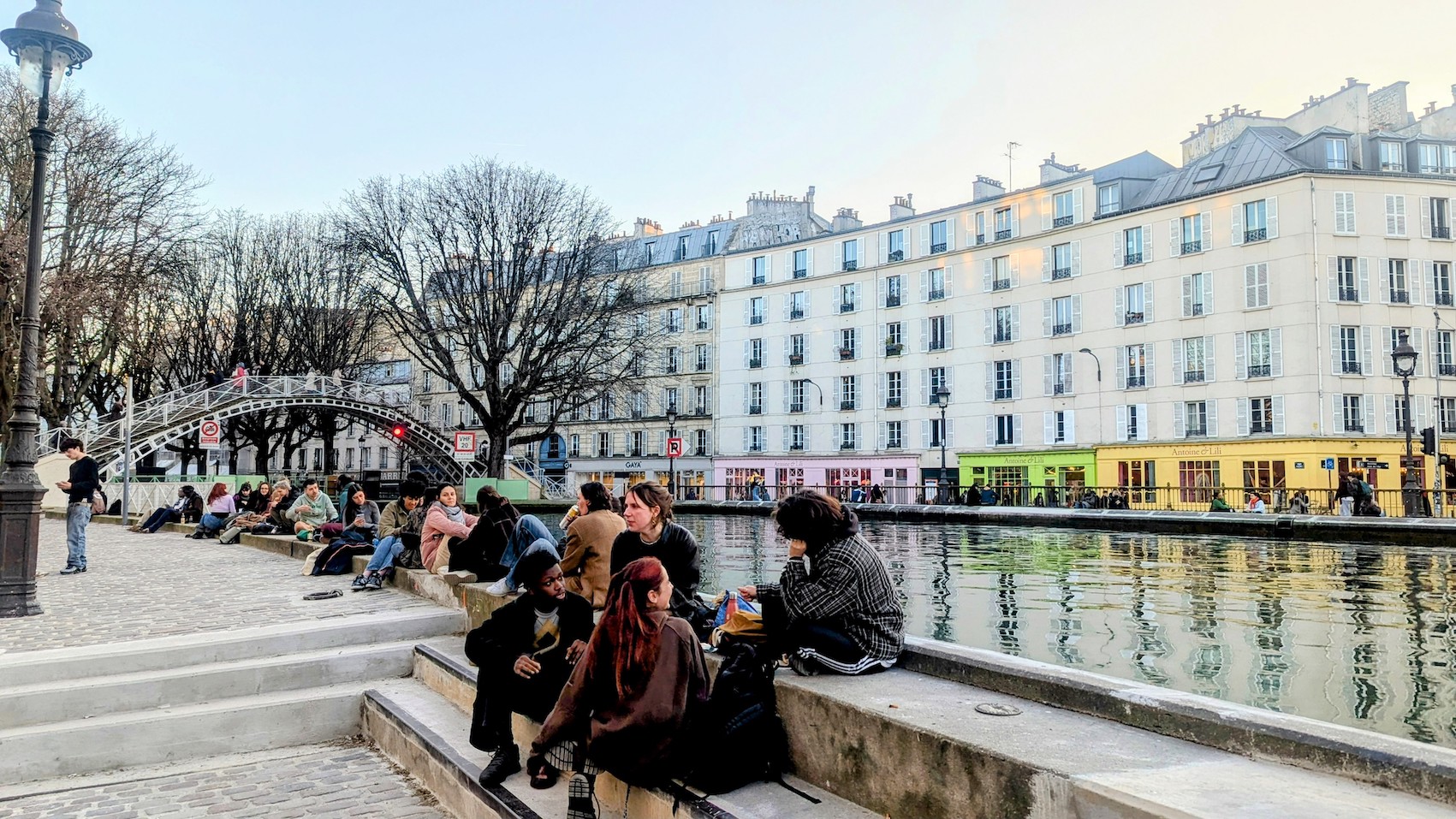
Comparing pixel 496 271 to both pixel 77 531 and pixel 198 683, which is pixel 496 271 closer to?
pixel 77 531

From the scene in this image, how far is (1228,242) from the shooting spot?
39.3 metres

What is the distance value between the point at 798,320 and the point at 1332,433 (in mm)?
27999

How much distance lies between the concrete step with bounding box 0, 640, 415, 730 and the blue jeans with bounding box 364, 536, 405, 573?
9.61ft

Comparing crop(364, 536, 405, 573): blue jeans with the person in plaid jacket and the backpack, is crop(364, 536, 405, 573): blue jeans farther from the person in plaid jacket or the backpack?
the backpack

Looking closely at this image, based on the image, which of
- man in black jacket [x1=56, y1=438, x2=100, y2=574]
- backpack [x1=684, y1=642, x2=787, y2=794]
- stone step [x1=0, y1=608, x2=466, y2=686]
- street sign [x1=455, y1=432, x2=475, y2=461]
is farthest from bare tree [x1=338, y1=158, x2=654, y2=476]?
backpack [x1=684, y1=642, x2=787, y2=794]

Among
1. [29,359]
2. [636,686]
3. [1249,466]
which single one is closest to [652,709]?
[636,686]

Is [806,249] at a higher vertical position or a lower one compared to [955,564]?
higher

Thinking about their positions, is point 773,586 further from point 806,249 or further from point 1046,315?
point 806,249

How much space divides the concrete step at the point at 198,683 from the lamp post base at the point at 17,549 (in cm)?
304

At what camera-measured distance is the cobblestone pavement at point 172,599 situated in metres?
8.11

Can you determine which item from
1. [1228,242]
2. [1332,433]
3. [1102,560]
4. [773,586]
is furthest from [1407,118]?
[773,586]

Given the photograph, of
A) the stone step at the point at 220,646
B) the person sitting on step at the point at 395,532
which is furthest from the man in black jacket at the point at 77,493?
the stone step at the point at 220,646

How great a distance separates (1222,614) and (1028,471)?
3601 centimetres

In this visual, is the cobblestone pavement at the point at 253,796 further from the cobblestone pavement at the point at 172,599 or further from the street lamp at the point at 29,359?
the street lamp at the point at 29,359
